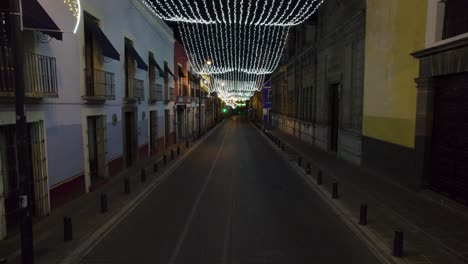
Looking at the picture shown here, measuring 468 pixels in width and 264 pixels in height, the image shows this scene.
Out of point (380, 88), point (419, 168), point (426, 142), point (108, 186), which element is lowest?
point (108, 186)

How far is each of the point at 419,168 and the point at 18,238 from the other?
12270 mm

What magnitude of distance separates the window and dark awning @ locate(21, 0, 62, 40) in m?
11.0

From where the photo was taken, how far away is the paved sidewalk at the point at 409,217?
711 centimetres

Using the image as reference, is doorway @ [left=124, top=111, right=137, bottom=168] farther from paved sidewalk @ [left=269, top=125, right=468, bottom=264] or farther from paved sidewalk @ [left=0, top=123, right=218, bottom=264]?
paved sidewalk @ [left=269, top=125, right=468, bottom=264]

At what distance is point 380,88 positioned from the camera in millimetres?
14602

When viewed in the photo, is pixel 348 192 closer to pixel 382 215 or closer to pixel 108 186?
pixel 382 215

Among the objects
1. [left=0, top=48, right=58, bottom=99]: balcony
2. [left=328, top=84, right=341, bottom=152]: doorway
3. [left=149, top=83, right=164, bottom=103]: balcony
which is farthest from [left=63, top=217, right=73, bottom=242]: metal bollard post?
[left=328, top=84, right=341, bottom=152]: doorway

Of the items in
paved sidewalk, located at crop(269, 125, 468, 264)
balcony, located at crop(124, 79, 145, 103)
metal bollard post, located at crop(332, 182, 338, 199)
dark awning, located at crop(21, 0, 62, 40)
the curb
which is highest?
dark awning, located at crop(21, 0, 62, 40)

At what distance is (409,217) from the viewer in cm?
928

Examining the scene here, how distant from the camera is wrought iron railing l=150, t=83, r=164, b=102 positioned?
21.4 metres

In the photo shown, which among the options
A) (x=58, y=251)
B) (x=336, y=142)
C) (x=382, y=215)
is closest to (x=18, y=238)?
(x=58, y=251)

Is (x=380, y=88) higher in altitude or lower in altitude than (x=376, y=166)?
higher

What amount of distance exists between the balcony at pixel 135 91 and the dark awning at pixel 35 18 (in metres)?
8.34

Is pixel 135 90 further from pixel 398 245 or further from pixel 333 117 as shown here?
pixel 398 245
